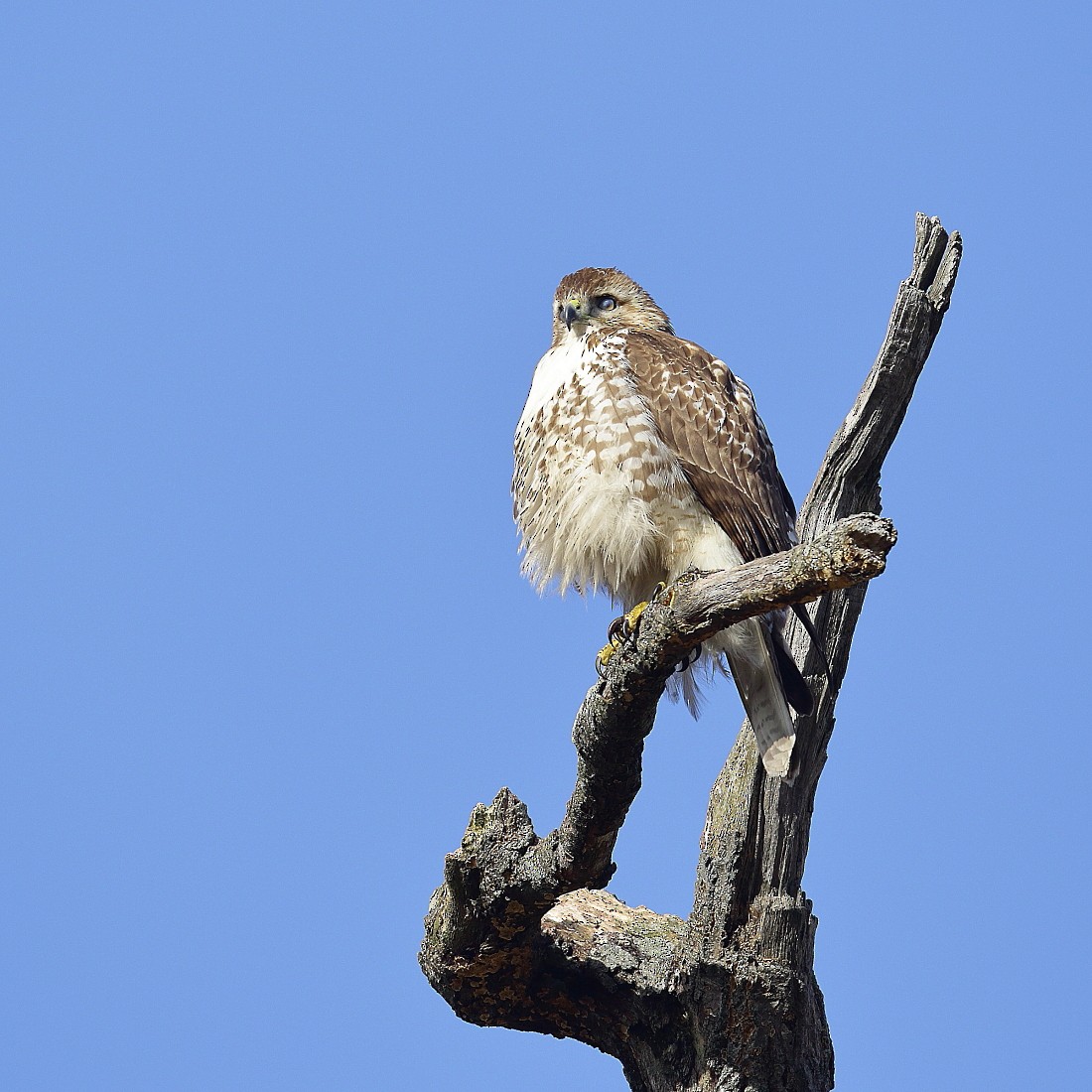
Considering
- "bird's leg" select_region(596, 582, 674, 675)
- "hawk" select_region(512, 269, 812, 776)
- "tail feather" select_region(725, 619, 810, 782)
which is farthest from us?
"hawk" select_region(512, 269, 812, 776)

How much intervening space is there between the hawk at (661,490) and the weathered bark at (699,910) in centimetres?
21

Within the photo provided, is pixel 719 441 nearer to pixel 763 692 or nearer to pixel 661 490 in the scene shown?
pixel 661 490

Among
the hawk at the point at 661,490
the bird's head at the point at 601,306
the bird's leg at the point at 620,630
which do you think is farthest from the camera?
the bird's head at the point at 601,306

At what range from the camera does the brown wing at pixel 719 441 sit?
576 centimetres

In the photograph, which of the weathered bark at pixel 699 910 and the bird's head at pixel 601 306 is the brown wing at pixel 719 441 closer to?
the weathered bark at pixel 699 910

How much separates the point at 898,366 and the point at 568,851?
7.37 feet

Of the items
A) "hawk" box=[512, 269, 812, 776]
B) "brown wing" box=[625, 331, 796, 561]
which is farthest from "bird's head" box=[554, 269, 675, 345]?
"brown wing" box=[625, 331, 796, 561]

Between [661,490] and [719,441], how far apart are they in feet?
1.28

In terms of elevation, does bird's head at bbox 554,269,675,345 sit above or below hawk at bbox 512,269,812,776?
above

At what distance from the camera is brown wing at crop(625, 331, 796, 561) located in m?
5.76

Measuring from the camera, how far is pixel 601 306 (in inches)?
272

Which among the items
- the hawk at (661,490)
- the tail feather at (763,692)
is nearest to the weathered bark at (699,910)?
the tail feather at (763,692)

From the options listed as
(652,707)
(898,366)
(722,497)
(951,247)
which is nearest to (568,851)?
(652,707)

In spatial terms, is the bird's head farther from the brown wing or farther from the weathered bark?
the weathered bark
